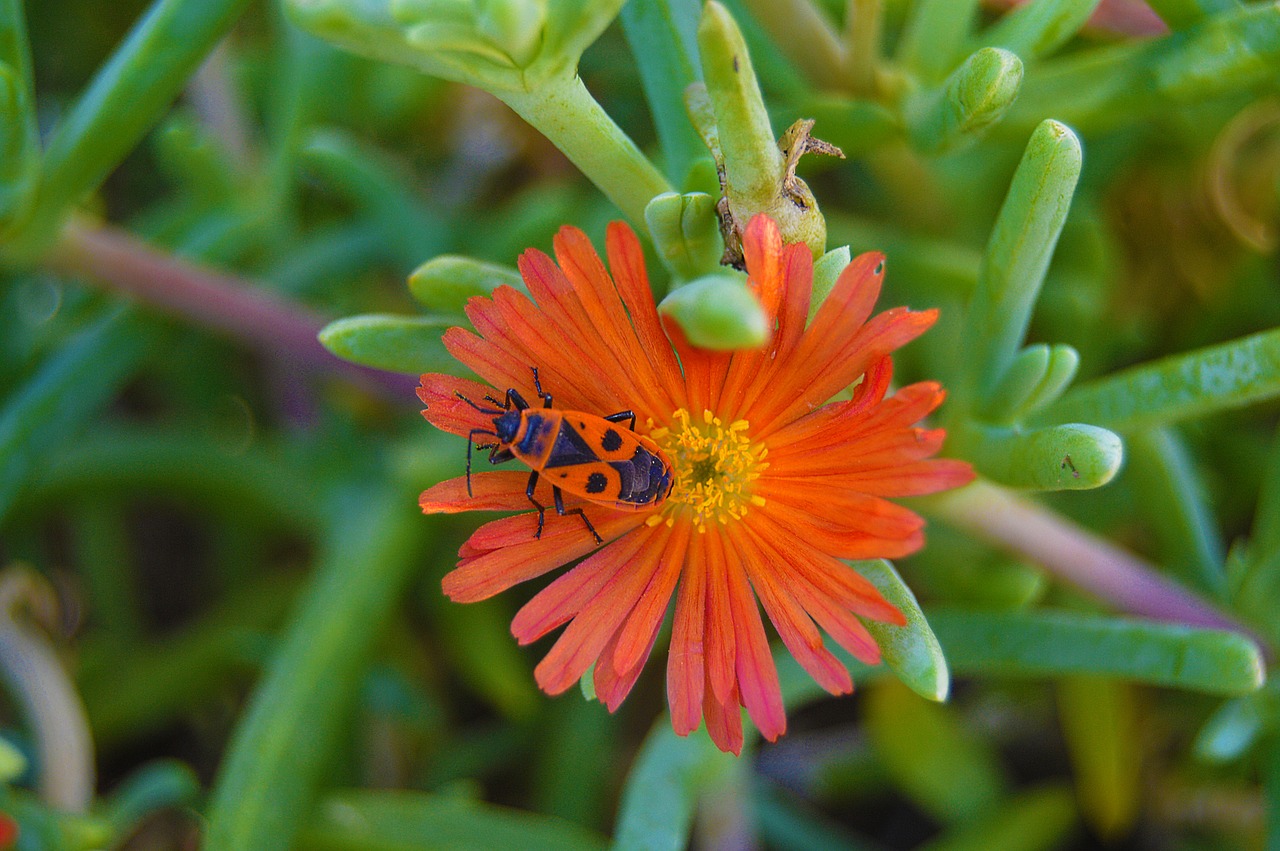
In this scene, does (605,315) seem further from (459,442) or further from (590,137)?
(459,442)

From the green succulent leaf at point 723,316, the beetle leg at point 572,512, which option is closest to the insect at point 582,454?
the beetle leg at point 572,512

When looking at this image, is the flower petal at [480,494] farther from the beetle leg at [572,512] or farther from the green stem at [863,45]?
the green stem at [863,45]

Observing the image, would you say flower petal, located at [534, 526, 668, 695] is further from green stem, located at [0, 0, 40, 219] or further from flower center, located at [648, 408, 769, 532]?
green stem, located at [0, 0, 40, 219]

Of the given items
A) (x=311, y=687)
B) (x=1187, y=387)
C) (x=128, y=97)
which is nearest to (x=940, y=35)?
(x=1187, y=387)

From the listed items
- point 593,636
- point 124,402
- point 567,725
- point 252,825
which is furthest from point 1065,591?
point 124,402

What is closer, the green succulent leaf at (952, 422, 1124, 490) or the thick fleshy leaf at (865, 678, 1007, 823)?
the green succulent leaf at (952, 422, 1124, 490)

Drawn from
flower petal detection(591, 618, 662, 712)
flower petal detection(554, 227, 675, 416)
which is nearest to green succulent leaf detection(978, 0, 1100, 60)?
flower petal detection(554, 227, 675, 416)
